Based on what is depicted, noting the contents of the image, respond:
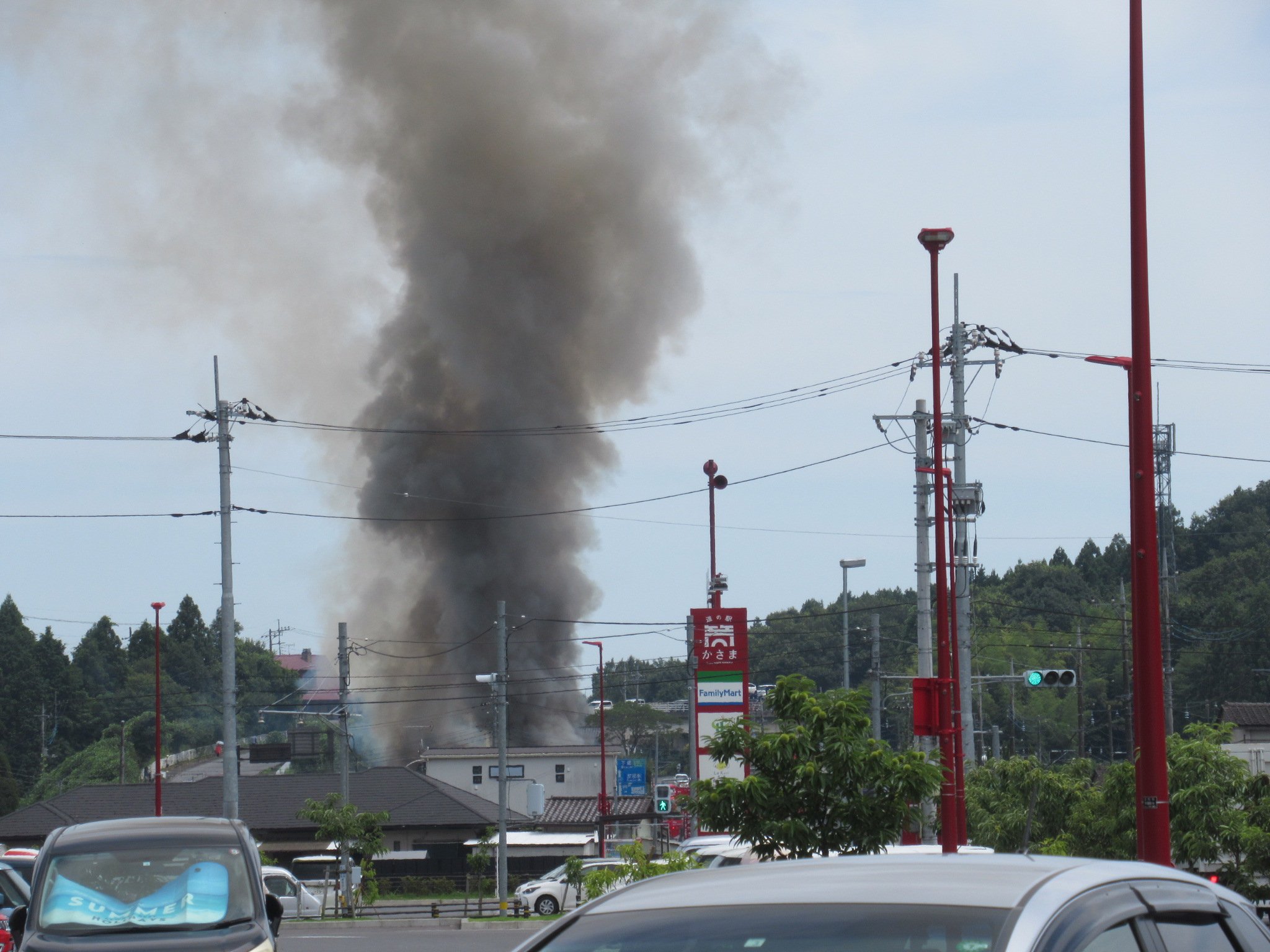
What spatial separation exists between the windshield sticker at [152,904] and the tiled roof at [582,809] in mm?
45928

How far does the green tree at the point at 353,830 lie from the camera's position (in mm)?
37750

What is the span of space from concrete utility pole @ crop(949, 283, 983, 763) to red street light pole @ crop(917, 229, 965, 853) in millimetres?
3373

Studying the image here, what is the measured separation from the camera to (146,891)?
9.90 m

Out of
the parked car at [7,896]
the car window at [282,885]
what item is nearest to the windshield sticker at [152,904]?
the parked car at [7,896]

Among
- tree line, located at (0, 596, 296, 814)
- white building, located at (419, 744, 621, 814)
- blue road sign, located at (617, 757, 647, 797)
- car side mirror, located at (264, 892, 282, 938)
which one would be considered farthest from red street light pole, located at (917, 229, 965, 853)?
tree line, located at (0, 596, 296, 814)

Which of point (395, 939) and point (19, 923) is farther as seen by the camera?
point (395, 939)

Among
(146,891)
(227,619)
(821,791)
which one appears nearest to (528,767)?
(227,619)

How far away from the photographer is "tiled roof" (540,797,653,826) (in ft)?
186

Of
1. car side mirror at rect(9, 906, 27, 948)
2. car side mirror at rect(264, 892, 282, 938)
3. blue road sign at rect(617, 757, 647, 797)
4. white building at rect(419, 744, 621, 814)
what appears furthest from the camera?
white building at rect(419, 744, 621, 814)

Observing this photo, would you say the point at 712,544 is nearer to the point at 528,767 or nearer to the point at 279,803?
the point at 279,803

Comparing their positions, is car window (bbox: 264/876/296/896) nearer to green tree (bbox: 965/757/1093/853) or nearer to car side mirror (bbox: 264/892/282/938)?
green tree (bbox: 965/757/1093/853)

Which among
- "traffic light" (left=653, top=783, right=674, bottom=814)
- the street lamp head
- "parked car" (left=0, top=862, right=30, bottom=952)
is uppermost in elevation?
the street lamp head

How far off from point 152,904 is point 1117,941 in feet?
26.0

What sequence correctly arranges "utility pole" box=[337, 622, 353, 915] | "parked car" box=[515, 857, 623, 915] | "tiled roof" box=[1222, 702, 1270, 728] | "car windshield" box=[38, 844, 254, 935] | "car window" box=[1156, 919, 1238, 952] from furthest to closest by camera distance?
"tiled roof" box=[1222, 702, 1270, 728], "utility pole" box=[337, 622, 353, 915], "parked car" box=[515, 857, 623, 915], "car windshield" box=[38, 844, 254, 935], "car window" box=[1156, 919, 1238, 952]
